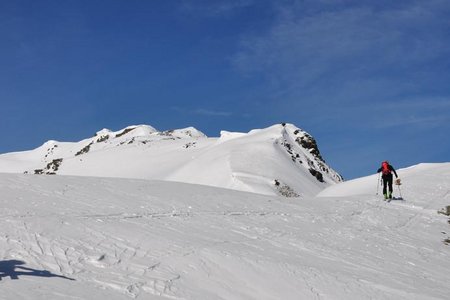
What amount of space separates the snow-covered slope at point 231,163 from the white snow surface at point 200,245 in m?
24.3

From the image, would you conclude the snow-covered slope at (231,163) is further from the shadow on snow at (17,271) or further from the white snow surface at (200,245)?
the shadow on snow at (17,271)

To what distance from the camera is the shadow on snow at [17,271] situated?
8.88 meters

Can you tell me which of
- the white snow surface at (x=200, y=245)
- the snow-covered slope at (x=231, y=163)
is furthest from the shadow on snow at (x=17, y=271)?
the snow-covered slope at (x=231, y=163)

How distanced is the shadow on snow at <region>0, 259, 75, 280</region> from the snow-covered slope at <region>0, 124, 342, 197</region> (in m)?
34.9

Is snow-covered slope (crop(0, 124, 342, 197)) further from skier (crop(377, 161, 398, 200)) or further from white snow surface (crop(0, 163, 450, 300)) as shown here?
white snow surface (crop(0, 163, 450, 300))

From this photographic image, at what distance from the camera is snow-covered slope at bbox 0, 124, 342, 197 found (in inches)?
1957

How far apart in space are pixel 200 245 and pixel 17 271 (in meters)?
4.61

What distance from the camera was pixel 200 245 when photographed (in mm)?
12570

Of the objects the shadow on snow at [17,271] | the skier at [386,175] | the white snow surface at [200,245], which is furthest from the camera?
the skier at [386,175]

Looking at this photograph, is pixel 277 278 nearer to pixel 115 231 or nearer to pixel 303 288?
pixel 303 288

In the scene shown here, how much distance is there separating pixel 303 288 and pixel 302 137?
6998 centimetres

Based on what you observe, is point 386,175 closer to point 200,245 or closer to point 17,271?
point 200,245

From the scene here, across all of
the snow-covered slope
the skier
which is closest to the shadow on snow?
the skier

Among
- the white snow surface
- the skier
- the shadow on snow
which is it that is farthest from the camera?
the skier
